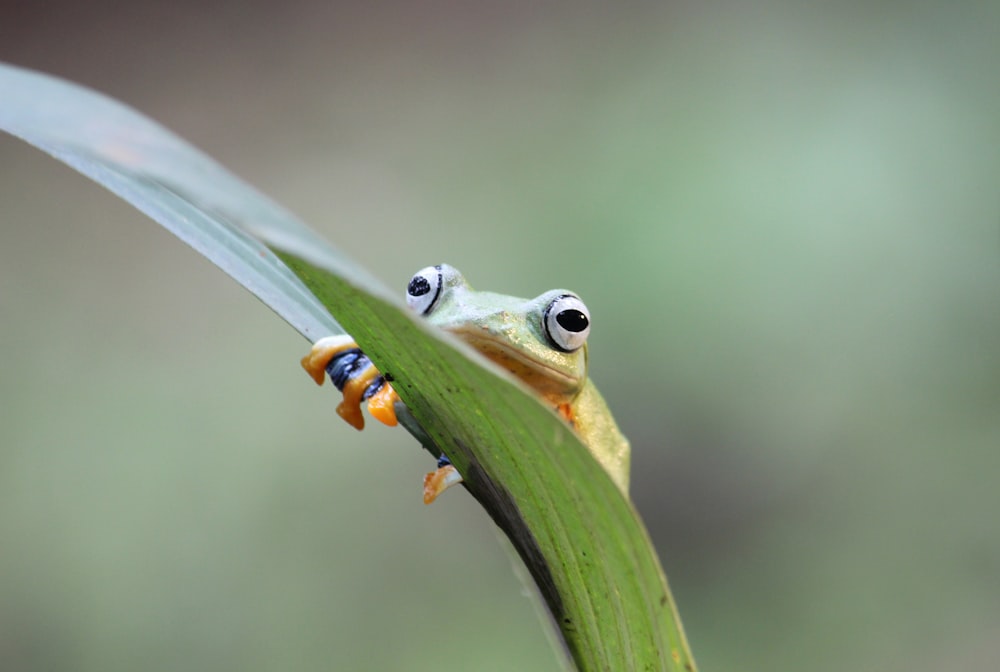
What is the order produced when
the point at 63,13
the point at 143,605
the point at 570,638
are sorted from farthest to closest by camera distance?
the point at 63,13 → the point at 143,605 → the point at 570,638

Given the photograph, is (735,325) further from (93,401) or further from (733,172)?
(93,401)

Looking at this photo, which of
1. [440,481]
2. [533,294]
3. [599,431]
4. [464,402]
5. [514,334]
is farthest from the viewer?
[533,294]

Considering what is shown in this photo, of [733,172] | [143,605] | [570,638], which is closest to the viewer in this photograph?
[570,638]

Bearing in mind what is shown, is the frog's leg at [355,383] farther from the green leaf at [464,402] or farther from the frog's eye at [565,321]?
the frog's eye at [565,321]

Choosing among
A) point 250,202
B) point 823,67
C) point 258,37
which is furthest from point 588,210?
point 250,202

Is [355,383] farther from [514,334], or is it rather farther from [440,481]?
[514,334]

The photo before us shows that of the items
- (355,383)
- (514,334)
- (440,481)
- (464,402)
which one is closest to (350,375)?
(355,383)

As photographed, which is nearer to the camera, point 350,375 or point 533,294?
point 350,375

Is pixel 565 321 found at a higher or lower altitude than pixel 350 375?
higher
